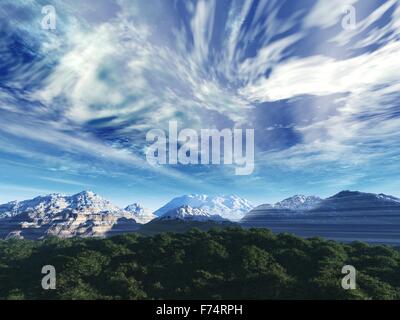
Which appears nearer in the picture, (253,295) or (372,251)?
(253,295)

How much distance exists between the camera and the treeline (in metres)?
44.8

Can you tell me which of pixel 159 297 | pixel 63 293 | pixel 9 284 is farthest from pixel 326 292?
pixel 9 284

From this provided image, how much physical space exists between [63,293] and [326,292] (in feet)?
127

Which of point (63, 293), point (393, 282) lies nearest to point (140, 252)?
point (63, 293)

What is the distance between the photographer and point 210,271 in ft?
175

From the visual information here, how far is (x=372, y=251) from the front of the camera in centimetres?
6975

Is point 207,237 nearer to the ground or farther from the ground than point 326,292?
farther from the ground

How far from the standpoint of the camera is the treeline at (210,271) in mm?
44750

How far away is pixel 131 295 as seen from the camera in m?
44.0
